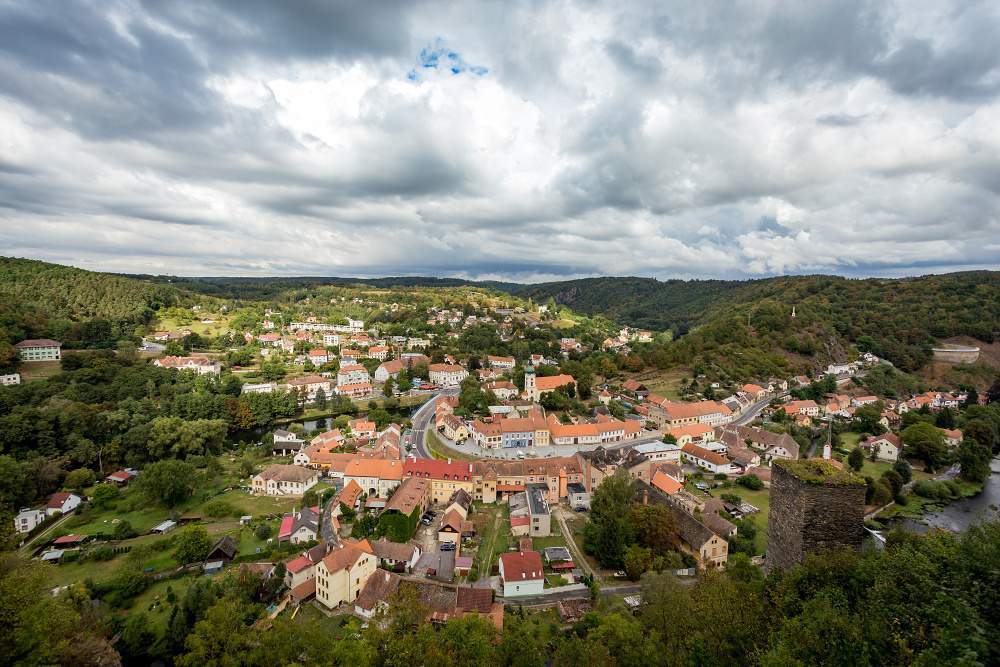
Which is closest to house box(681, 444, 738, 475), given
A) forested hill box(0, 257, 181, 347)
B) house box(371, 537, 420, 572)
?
house box(371, 537, 420, 572)

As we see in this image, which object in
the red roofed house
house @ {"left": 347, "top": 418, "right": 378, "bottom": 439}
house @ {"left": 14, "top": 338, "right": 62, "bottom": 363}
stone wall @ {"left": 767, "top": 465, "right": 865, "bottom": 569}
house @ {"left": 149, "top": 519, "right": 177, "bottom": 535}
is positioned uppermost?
stone wall @ {"left": 767, "top": 465, "right": 865, "bottom": 569}

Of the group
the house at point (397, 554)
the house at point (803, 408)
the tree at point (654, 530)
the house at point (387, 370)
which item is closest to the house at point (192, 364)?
the house at point (387, 370)

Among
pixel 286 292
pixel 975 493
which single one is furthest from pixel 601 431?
pixel 286 292

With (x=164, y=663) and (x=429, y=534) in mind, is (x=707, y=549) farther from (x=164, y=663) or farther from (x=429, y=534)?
(x=164, y=663)

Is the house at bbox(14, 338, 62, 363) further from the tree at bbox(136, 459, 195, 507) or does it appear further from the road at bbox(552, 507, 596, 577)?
the road at bbox(552, 507, 596, 577)

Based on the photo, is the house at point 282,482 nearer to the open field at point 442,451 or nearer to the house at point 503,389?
the open field at point 442,451

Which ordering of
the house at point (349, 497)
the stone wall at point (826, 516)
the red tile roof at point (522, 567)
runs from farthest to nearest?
the house at point (349, 497)
the red tile roof at point (522, 567)
the stone wall at point (826, 516)
